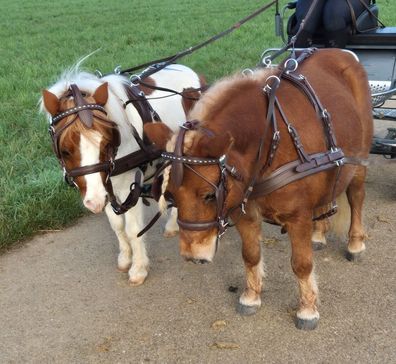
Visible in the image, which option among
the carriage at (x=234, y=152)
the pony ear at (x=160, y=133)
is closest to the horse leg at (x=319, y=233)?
the carriage at (x=234, y=152)

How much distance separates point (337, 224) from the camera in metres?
3.78

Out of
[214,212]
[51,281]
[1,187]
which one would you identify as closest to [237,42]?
[1,187]

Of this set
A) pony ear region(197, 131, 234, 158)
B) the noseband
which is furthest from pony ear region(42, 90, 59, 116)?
pony ear region(197, 131, 234, 158)

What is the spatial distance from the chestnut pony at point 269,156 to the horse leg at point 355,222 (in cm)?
39

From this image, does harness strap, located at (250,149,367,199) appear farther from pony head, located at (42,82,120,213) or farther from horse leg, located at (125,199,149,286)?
horse leg, located at (125,199,149,286)

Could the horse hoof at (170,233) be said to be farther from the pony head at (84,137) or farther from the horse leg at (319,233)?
the pony head at (84,137)

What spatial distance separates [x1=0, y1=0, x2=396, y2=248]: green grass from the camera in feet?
15.4

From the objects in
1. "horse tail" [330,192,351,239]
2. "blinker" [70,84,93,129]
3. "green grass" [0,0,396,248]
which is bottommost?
"green grass" [0,0,396,248]

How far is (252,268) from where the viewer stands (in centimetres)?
317

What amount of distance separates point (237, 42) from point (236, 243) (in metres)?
9.48

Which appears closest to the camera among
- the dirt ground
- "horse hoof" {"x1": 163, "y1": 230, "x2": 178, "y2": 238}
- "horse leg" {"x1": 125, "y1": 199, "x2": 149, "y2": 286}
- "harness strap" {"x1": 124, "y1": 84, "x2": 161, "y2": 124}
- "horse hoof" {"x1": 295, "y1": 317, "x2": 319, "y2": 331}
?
the dirt ground

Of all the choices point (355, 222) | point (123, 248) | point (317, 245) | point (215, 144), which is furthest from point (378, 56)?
point (215, 144)

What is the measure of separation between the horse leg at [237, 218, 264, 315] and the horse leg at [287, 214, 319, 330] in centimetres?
28

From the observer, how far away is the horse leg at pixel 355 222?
3.65 meters
